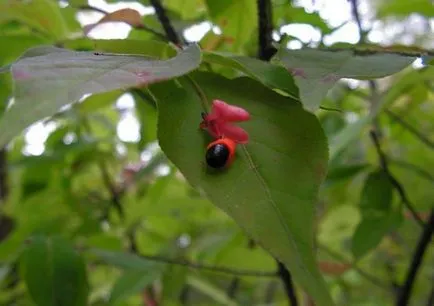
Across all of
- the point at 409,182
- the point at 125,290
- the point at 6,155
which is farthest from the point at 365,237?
the point at 6,155

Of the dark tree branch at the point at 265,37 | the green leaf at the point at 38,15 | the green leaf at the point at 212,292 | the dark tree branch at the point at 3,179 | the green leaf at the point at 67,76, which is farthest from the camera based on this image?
the dark tree branch at the point at 3,179

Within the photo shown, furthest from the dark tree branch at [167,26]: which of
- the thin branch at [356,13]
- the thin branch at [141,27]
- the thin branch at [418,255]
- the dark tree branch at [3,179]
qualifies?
the dark tree branch at [3,179]

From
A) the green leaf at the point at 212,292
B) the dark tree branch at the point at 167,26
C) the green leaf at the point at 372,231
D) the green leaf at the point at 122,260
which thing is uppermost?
the dark tree branch at the point at 167,26

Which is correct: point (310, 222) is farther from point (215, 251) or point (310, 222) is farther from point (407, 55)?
point (215, 251)

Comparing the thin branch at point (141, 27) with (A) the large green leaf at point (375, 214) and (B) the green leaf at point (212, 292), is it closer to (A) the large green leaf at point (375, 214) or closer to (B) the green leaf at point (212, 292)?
(A) the large green leaf at point (375, 214)

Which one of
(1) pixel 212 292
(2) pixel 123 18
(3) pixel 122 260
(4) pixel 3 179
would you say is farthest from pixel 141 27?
(4) pixel 3 179

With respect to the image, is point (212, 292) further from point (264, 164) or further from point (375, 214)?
point (264, 164)

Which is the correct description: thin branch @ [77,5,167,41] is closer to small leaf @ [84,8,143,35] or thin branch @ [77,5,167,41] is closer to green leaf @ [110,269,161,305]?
small leaf @ [84,8,143,35]
